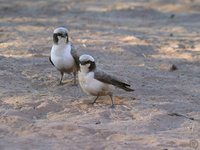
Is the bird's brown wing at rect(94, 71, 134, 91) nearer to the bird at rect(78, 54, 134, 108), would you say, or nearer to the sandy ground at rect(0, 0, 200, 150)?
the bird at rect(78, 54, 134, 108)

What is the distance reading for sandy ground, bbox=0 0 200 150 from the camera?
5812 millimetres

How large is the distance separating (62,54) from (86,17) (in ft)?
27.8

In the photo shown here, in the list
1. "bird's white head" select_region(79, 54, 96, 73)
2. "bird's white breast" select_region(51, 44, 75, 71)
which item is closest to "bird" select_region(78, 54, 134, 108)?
"bird's white head" select_region(79, 54, 96, 73)

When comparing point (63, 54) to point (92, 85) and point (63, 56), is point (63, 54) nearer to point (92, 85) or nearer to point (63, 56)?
point (63, 56)

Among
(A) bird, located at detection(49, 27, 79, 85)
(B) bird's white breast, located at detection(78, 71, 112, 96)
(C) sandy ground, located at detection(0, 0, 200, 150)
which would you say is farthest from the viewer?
(A) bird, located at detection(49, 27, 79, 85)

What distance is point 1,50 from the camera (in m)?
10.2

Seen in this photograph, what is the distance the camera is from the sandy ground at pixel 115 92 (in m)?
5.81

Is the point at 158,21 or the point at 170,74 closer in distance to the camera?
the point at 170,74

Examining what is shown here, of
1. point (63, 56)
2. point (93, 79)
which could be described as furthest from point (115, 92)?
point (93, 79)

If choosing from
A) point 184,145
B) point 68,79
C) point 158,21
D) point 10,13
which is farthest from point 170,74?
point 10,13

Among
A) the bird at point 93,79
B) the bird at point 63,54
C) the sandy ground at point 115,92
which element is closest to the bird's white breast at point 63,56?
the bird at point 63,54

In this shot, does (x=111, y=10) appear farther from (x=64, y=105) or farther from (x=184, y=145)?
(x=184, y=145)

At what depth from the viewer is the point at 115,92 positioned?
7.72 meters

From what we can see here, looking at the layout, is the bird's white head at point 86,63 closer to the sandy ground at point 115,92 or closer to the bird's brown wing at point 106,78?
the bird's brown wing at point 106,78
